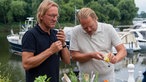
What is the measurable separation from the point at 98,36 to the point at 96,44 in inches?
3.7

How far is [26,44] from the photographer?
3.28 meters

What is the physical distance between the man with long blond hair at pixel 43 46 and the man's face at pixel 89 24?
0.30 m

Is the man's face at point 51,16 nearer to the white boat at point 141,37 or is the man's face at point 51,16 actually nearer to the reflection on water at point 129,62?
the reflection on water at point 129,62

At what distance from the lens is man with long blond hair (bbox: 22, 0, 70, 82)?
10.6 ft

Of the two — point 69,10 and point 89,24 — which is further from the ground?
point 89,24

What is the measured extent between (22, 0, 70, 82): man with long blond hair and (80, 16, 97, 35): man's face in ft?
0.99

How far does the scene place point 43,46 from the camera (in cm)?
334

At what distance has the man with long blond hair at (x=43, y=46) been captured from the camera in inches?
127

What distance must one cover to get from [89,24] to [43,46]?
23.7 inches

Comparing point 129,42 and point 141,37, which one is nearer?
point 129,42

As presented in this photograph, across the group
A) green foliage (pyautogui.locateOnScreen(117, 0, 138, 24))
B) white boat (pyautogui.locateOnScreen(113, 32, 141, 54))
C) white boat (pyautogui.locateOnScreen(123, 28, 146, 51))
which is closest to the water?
white boat (pyautogui.locateOnScreen(113, 32, 141, 54))

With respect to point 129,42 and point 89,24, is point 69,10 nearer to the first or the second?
point 129,42

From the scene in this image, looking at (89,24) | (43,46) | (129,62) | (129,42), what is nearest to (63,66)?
(129,62)

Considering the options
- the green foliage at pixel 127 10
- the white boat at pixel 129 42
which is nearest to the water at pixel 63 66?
the white boat at pixel 129 42
